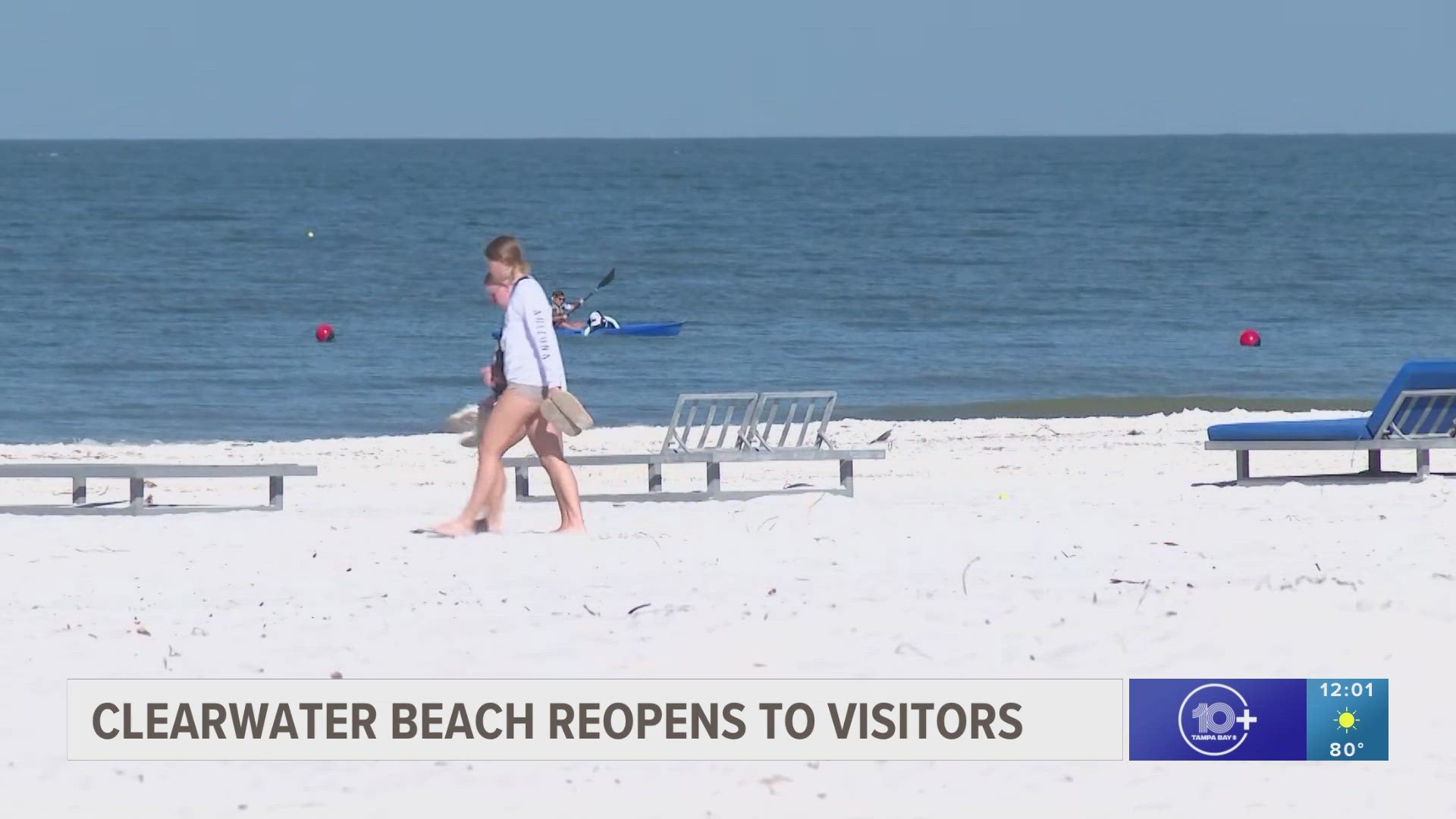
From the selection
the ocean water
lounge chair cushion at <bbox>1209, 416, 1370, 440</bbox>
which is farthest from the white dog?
the ocean water

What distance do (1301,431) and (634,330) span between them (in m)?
18.3

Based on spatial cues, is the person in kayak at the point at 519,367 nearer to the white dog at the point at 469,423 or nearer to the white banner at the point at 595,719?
the white dog at the point at 469,423

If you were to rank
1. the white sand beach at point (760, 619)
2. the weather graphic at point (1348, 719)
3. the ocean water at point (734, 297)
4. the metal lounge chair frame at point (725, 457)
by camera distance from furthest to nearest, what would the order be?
the ocean water at point (734, 297), the metal lounge chair frame at point (725, 457), the weather graphic at point (1348, 719), the white sand beach at point (760, 619)

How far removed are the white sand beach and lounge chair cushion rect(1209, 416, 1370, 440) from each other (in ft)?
1.07

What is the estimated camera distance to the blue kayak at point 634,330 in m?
27.6

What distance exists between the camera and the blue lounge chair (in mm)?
A: 10352

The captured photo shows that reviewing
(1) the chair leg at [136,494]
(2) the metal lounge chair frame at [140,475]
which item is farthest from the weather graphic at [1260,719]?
(1) the chair leg at [136,494]

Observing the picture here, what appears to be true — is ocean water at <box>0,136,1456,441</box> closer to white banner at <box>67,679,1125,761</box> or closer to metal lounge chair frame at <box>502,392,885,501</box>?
metal lounge chair frame at <box>502,392,885,501</box>

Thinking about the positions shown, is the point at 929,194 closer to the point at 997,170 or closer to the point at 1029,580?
the point at 997,170

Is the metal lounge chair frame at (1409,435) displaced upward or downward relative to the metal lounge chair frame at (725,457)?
upward

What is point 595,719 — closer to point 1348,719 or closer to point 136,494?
point 1348,719

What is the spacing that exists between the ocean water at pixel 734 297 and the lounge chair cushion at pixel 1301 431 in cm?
900

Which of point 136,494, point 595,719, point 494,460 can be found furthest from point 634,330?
point 595,719

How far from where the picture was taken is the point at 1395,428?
10.5 m
